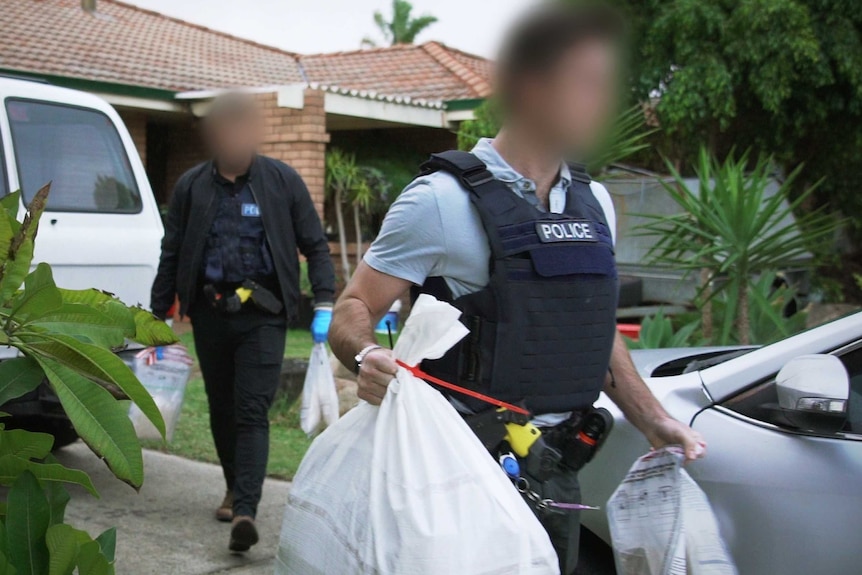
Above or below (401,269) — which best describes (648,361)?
below

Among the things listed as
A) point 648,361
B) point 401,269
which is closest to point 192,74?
point 648,361

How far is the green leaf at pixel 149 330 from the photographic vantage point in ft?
7.24

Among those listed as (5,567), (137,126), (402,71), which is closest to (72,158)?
(5,567)

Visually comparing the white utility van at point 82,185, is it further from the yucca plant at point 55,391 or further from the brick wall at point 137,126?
the brick wall at point 137,126

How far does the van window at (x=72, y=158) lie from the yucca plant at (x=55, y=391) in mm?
3034

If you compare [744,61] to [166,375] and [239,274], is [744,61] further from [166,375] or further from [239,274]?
[166,375]

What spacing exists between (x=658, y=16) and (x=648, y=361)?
10.2m

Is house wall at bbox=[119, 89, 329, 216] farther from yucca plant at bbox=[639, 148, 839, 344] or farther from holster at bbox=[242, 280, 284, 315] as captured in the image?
holster at bbox=[242, 280, 284, 315]

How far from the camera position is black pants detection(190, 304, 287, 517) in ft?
14.1

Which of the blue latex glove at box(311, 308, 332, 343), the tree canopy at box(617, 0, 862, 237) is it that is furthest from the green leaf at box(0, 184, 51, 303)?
the tree canopy at box(617, 0, 862, 237)

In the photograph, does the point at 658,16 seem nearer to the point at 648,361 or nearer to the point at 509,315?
the point at 648,361

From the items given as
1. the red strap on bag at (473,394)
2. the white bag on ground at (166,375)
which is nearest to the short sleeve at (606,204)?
the red strap on bag at (473,394)

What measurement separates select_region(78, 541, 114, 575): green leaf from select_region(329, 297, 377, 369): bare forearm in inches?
24.9

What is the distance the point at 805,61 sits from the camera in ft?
40.1
